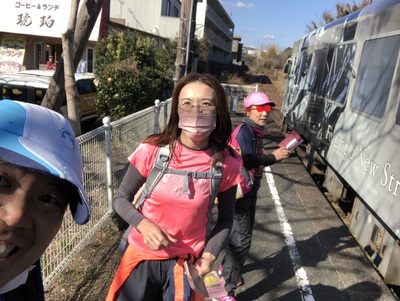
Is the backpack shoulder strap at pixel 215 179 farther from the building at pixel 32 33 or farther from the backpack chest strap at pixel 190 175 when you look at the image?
the building at pixel 32 33

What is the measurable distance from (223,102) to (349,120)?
12.3 feet

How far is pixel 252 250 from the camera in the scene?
4.18m

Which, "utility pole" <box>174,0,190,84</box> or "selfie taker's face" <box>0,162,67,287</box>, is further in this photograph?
"utility pole" <box>174,0,190,84</box>

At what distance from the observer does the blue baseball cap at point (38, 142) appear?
774mm

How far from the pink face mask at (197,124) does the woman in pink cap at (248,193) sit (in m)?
1.13

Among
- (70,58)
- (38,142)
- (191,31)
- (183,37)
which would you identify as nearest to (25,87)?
(183,37)

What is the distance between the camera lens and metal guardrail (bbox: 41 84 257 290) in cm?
303

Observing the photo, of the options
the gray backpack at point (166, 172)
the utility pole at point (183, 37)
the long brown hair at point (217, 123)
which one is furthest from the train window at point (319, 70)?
the gray backpack at point (166, 172)

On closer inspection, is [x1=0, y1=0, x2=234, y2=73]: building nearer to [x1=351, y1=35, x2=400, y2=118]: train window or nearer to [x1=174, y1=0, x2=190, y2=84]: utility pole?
[x1=174, y1=0, x2=190, y2=84]: utility pole

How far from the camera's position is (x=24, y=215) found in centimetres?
81

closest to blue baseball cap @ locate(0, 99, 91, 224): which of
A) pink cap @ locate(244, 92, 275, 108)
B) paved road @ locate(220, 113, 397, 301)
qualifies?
pink cap @ locate(244, 92, 275, 108)

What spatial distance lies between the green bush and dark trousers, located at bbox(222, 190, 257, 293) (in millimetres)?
6918

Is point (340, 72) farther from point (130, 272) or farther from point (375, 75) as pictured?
point (130, 272)

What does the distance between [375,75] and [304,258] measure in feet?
8.26
